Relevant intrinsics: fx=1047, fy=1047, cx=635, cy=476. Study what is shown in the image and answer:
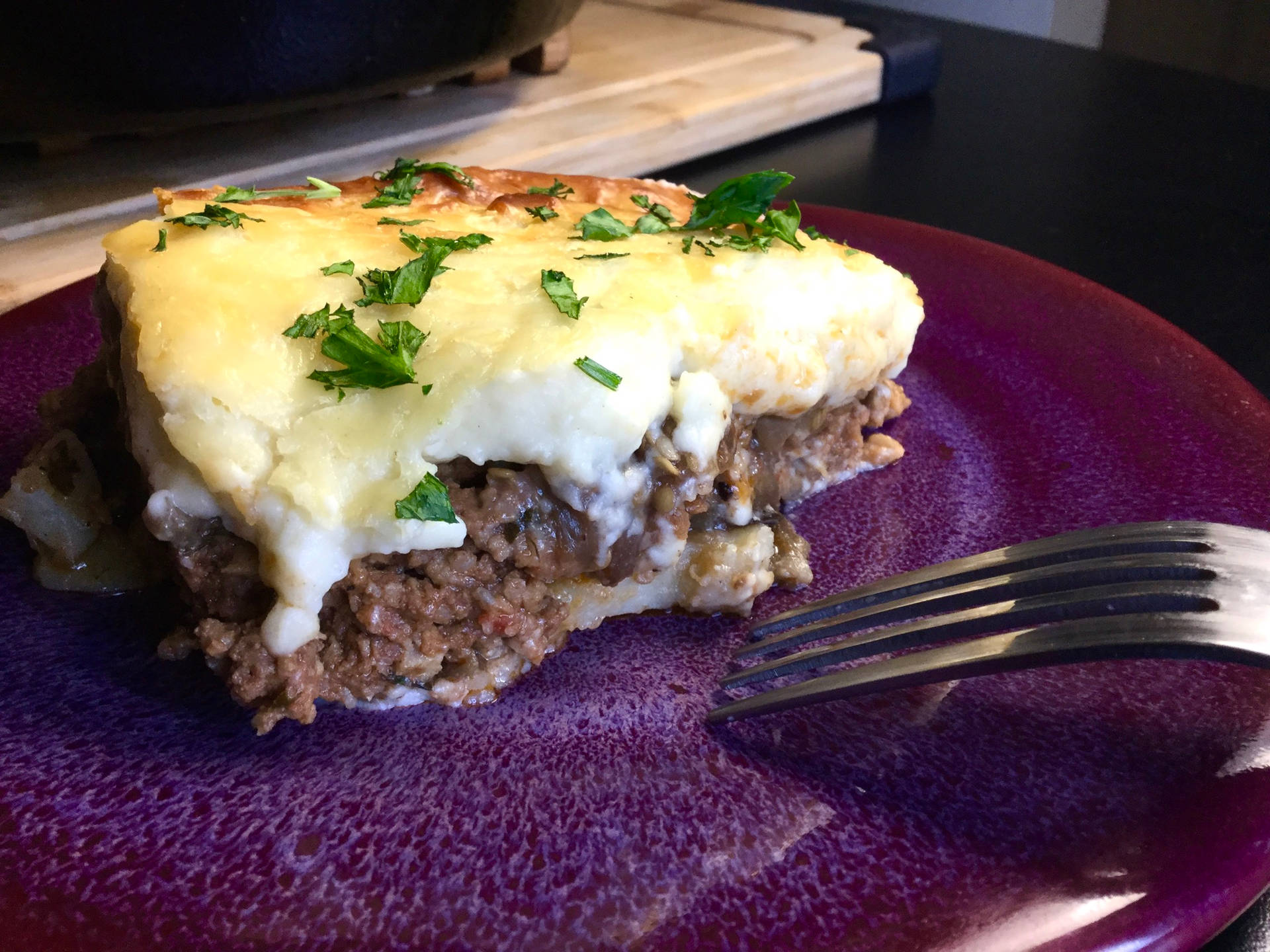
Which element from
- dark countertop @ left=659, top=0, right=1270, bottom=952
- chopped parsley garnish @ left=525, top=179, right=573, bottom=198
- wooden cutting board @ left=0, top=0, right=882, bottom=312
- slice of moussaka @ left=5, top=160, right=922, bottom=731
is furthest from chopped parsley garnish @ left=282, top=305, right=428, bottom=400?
dark countertop @ left=659, top=0, right=1270, bottom=952

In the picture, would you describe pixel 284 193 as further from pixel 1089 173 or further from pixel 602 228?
pixel 1089 173

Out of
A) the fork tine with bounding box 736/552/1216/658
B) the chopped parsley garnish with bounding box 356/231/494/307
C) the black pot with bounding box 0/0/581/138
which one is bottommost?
the fork tine with bounding box 736/552/1216/658

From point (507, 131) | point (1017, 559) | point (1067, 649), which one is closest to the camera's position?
point (1067, 649)

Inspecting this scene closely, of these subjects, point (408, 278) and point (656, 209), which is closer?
point (408, 278)

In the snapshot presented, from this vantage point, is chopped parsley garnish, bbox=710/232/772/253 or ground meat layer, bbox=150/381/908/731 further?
chopped parsley garnish, bbox=710/232/772/253

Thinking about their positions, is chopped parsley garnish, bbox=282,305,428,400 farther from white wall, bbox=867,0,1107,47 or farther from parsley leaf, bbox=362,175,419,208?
white wall, bbox=867,0,1107,47

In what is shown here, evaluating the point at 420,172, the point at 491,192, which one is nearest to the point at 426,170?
the point at 420,172

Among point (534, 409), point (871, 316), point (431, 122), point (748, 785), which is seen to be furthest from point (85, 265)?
point (748, 785)
